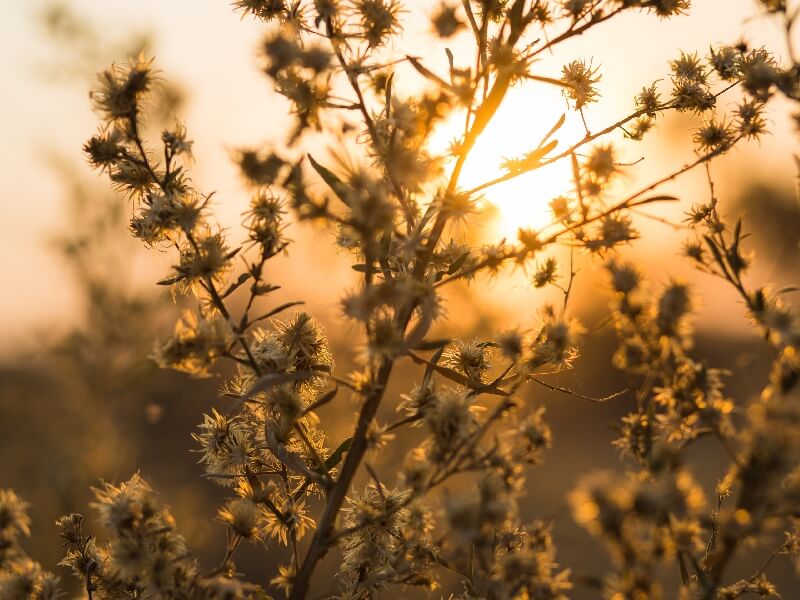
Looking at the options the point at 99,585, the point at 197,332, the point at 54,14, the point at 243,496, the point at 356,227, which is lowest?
the point at 99,585

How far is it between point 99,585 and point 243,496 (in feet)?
0.92

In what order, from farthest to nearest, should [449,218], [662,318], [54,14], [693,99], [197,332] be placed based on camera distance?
[54,14] < [693,99] < [449,218] < [197,332] < [662,318]

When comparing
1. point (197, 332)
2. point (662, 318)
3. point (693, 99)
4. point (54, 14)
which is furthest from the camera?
point (54, 14)

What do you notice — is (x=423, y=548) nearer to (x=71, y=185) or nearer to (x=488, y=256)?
(x=488, y=256)

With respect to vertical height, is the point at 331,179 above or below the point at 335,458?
above

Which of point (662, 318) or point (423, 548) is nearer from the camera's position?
point (662, 318)

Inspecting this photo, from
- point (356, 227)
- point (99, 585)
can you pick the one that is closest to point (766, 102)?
point (356, 227)

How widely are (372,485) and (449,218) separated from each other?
48 centimetres

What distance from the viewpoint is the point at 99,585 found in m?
1.27

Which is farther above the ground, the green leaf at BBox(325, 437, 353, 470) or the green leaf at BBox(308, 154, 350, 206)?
the green leaf at BBox(308, 154, 350, 206)

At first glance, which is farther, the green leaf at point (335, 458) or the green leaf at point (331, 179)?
the green leaf at point (335, 458)

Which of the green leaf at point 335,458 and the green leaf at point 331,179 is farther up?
the green leaf at point 331,179

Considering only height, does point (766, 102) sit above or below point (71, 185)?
below

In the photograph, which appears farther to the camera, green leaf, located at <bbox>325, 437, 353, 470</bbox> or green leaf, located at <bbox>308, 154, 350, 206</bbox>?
green leaf, located at <bbox>325, 437, 353, 470</bbox>
